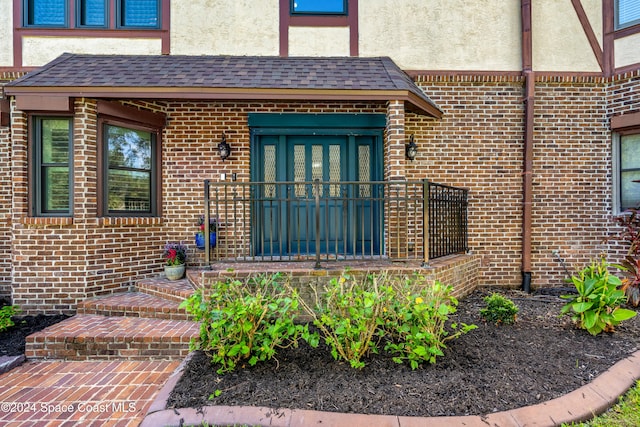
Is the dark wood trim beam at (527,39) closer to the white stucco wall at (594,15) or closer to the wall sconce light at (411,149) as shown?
the white stucco wall at (594,15)

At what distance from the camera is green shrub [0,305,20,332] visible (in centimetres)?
388

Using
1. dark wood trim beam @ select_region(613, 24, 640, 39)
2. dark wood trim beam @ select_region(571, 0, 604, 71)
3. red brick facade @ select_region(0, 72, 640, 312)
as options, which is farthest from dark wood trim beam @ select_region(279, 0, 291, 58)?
dark wood trim beam @ select_region(613, 24, 640, 39)

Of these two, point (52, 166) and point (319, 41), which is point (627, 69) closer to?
point (319, 41)

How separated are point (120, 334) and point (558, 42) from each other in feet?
23.9

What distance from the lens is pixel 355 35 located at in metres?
5.30

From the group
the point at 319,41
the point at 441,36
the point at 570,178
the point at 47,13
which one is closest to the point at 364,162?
the point at 319,41

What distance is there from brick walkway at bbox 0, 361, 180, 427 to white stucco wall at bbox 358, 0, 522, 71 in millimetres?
5197

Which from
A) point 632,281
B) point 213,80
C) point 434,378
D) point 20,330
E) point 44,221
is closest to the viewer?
point 434,378

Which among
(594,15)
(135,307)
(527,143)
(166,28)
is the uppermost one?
(594,15)

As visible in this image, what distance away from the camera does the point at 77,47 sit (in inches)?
199

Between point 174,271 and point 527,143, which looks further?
point 527,143

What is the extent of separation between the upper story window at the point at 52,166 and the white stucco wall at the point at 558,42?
7.03 meters

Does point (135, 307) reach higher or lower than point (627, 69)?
lower

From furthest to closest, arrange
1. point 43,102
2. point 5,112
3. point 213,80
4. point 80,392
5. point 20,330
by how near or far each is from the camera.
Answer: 1. point 5,112
2. point 213,80
3. point 43,102
4. point 20,330
5. point 80,392
